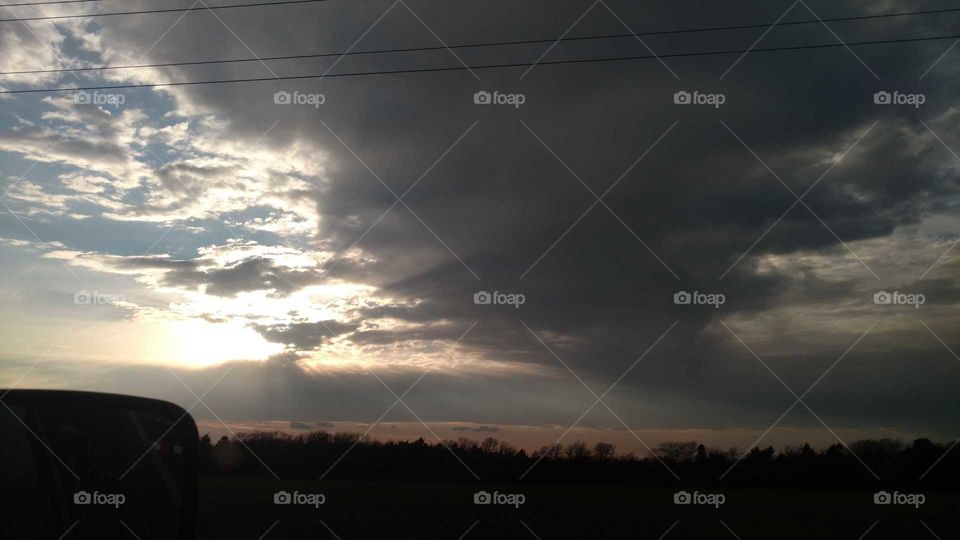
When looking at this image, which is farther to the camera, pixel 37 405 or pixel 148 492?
pixel 148 492

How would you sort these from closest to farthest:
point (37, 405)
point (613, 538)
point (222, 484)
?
point (37, 405), point (222, 484), point (613, 538)

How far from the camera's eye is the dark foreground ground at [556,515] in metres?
5.87

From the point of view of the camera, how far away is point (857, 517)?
19.6 ft

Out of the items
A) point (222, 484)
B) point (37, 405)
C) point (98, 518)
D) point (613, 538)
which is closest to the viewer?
point (37, 405)

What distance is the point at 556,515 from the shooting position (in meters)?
6.28

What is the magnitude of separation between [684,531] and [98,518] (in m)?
4.99

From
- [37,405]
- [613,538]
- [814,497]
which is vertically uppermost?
[37,405]

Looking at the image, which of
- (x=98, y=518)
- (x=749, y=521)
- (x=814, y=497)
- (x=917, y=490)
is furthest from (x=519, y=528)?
(x=98, y=518)

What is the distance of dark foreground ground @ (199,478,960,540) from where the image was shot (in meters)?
5.87

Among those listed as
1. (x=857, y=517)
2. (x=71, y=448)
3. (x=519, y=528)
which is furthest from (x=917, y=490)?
(x=71, y=448)

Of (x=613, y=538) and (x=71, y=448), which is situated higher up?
(x=71, y=448)

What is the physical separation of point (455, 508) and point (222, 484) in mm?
2129

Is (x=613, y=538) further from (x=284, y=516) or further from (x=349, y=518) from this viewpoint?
(x=284, y=516)

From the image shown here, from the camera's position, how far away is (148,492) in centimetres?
352
